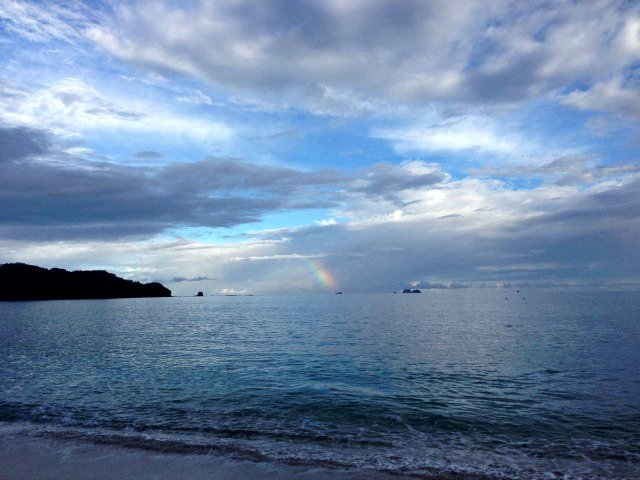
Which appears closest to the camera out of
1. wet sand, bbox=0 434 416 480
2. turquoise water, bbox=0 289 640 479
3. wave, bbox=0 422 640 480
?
wet sand, bbox=0 434 416 480

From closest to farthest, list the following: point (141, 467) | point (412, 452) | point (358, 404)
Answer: point (141, 467) < point (412, 452) < point (358, 404)

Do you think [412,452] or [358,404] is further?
[358,404]

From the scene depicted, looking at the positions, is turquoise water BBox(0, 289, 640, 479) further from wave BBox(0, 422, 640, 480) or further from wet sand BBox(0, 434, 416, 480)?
wet sand BBox(0, 434, 416, 480)

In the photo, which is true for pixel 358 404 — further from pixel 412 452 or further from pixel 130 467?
pixel 130 467

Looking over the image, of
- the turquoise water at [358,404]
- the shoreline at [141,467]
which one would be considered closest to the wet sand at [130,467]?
the shoreline at [141,467]

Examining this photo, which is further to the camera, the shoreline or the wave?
the wave

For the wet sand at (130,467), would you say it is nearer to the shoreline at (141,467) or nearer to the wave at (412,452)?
the shoreline at (141,467)

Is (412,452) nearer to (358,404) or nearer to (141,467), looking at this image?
(358,404)

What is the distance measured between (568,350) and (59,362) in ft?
202

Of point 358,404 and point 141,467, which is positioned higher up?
point 141,467

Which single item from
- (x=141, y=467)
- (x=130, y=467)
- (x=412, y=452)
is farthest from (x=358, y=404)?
(x=130, y=467)

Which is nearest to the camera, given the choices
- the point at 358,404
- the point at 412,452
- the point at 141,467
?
the point at 141,467

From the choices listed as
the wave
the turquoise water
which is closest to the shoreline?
the wave

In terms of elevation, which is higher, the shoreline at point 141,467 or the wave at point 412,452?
the shoreline at point 141,467
